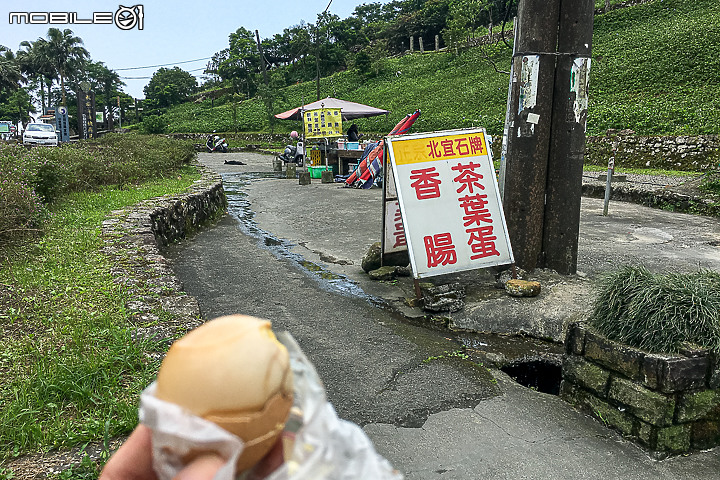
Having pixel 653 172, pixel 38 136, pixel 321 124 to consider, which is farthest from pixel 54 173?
pixel 38 136

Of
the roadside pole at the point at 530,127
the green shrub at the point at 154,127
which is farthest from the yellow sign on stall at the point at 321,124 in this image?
the green shrub at the point at 154,127

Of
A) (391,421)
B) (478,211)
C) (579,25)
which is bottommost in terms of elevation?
(391,421)

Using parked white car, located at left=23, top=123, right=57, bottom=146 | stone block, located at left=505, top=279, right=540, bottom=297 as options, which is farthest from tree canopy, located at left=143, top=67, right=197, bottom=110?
stone block, located at left=505, top=279, right=540, bottom=297

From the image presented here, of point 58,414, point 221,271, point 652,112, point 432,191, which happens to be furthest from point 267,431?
point 652,112

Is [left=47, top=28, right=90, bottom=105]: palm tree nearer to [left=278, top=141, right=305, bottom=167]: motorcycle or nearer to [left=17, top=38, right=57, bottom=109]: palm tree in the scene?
[left=17, top=38, right=57, bottom=109]: palm tree

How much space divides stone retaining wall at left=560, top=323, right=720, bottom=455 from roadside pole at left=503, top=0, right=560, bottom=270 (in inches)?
91.4

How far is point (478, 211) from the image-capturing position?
201 inches

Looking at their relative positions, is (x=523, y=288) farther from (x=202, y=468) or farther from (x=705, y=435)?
(x=202, y=468)

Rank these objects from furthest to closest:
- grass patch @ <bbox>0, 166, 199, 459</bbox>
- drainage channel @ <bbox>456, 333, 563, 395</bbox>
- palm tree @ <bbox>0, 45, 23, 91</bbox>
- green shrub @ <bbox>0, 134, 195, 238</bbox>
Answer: palm tree @ <bbox>0, 45, 23, 91</bbox> < green shrub @ <bbox>0, 134, 195, 238</bbox> < drainage channel @ <bbox>456, 333, 563, 395</bbox> < grass patch @ <bbox>0, 166, 199, 459</bbox>

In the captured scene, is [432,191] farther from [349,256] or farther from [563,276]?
[349,256]

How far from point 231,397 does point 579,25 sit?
17.2 feet

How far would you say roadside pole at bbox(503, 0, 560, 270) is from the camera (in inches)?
199

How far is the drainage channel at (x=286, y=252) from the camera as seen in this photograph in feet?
18.6

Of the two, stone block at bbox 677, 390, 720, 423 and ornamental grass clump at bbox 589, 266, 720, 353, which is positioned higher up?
ornamental grass clump at bbox 589, 266, 720, 353
